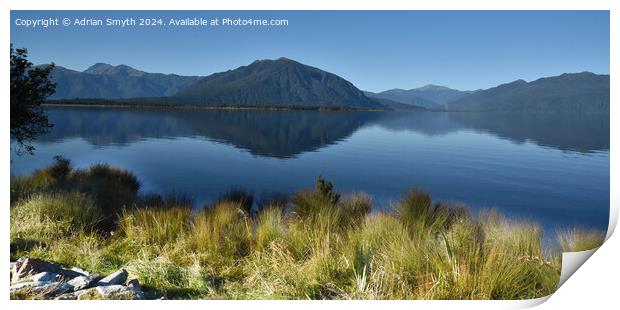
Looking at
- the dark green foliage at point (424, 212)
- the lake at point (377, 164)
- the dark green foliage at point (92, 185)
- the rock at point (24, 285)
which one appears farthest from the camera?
the lake at point (377, 164)

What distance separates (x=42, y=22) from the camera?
18.1ft

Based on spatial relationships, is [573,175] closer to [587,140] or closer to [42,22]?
[587,140]

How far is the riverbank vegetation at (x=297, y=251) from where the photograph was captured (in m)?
4.48

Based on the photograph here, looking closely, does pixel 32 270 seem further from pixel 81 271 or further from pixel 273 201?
pixel 273 201

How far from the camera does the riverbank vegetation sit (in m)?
4.48

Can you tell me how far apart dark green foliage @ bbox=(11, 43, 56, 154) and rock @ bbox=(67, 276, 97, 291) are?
4.10 meters

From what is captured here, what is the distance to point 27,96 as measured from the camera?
24.5 feet

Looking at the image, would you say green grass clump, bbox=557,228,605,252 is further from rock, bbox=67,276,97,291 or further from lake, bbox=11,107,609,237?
rock, bbox=67,276,97,291

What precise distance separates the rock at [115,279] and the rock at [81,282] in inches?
3.2

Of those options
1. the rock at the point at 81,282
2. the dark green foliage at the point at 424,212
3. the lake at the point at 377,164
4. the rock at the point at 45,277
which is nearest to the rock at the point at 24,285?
the rock at the point at 45,277

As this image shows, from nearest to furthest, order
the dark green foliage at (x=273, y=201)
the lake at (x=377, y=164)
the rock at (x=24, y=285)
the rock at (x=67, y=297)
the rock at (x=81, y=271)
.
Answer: the rock at (x=67, y=297)
the rock at (x=24, y=285)
the rock at (x=81, y=271)
the dark green foliage at (x=273, y=201)
the lake at (x=377, y=164)

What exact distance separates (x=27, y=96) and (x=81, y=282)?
14.6 ft

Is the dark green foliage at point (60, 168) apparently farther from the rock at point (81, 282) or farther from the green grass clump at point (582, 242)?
the green grass clump at point (582, 242)

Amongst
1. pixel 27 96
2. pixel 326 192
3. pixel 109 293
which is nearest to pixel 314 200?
pixel 326 192
